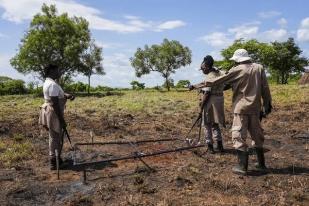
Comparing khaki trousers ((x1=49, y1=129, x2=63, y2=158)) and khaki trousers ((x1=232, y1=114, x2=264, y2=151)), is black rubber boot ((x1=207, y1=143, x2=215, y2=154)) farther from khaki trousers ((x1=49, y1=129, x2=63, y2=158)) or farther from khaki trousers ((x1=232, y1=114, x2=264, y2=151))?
khaki trousers ((x1=49, y1=129, x2=63, y2=158))

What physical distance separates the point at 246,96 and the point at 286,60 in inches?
2367

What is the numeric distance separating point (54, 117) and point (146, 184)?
7.46ft

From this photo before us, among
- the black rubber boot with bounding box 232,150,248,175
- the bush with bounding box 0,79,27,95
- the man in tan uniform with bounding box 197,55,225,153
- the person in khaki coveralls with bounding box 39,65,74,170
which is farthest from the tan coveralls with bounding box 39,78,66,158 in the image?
the bush with bounding box 0,79,27,95

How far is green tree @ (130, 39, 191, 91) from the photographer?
2030 inches

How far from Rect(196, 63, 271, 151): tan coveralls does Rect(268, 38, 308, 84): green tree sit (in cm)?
5801

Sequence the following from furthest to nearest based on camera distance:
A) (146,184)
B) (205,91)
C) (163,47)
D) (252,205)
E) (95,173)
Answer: (163,47) → (205,91) → (95,173) → (146,184) → (252,205)

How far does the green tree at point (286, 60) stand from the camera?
6444cm

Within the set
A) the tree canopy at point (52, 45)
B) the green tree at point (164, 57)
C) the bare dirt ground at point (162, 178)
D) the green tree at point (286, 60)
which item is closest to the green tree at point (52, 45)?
the tree canopy at point (52, 45)

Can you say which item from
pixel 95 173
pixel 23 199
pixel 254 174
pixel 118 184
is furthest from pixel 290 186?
pixel 23 199

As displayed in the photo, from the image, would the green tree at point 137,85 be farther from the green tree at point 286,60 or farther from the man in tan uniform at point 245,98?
the man in tan uniform at point 245,98

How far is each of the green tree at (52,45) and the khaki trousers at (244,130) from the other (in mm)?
31859

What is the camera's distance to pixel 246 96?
7.88 m

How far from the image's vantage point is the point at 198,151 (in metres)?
9.97

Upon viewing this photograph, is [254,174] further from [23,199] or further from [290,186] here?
[23,199]
